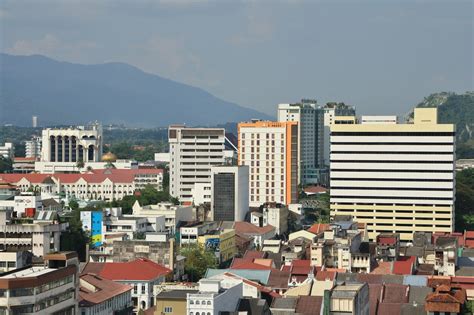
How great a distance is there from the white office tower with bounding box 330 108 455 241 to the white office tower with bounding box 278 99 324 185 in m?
49.0

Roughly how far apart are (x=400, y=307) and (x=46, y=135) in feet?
364

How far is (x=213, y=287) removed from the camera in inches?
1662

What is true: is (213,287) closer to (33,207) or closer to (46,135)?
(33,207)

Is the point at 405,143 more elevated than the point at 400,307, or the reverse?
the point at 405,143

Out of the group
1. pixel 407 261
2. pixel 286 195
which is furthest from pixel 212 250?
pixel 286 195

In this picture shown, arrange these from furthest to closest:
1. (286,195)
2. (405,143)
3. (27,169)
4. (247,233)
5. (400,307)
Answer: (27,169) < (286,195) < (405,143) < (247,233) < (400,307)

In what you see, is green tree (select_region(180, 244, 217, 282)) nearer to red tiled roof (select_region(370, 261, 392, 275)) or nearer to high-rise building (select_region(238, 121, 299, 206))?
red tiled roof (select_region(370, 261, 392, 275))

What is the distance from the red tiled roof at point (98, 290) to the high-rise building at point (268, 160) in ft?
171

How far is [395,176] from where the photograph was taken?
8800cm

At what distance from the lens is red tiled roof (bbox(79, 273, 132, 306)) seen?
44.6m

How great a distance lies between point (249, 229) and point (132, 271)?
2812 cm

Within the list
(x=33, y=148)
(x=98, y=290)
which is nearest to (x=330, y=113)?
(x=33, y=148)

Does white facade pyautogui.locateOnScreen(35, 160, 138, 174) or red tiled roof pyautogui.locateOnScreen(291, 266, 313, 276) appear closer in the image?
red tiled roof pyautogui.locateOnScreen(291, 266, 313, 276)

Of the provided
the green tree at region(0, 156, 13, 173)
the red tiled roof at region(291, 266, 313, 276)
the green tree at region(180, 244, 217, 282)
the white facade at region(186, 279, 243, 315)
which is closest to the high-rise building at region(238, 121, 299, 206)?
the green tree at region(180, 244, 217, 282)
